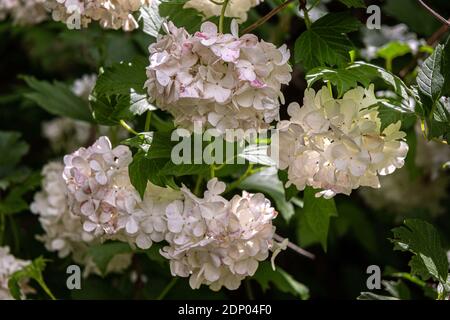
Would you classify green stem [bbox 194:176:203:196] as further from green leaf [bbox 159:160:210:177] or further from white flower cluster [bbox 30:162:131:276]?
white flower cluster [bbox 30:162:131:276]

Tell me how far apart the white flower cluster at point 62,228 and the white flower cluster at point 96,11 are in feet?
1.93

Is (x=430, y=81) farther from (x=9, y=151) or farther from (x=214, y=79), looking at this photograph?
(x=9, y=151)

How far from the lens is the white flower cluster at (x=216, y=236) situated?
1.45 metres

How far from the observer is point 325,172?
1390 millimetres

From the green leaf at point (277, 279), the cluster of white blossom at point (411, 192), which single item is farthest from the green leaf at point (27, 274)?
the cluster of white blossom at point (411, 192)

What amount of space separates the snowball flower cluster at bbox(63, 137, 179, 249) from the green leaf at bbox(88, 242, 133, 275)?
1.20 ft

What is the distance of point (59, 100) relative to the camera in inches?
91.8

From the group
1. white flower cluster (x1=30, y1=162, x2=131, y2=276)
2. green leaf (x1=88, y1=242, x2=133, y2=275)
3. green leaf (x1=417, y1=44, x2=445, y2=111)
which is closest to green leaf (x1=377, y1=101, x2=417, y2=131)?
green leaf (x1=417, y1=44, x2=445, y2=111)

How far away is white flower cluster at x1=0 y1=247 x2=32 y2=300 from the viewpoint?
198 centimetres

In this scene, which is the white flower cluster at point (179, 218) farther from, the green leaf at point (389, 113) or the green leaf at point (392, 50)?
the green leaf at point (392, 50)

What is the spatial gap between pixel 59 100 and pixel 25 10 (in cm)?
38

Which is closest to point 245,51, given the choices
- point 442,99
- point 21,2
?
point 442,99

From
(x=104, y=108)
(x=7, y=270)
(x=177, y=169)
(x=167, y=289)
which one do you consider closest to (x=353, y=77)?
(x=177, y=169)
